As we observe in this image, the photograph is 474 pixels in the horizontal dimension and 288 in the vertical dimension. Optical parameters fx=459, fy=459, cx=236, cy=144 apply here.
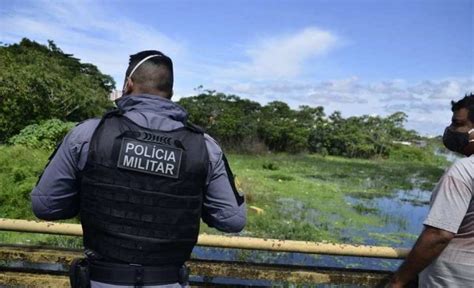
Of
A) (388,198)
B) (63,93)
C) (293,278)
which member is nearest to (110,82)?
(63,93)

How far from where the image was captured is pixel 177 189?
1.97 meters

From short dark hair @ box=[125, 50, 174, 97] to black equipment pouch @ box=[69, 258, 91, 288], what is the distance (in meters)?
0.81

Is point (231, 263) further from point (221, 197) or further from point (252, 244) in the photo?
point (221, 197)

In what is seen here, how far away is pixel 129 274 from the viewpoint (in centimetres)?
193

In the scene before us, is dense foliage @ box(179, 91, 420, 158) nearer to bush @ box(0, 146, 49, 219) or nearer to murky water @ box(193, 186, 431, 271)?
murky water @ box(193, 186, 431, 271)

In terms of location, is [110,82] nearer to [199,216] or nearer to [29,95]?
[29,95]

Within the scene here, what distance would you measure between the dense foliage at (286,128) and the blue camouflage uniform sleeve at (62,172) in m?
29.4

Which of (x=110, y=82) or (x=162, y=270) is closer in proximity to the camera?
(x=162, y=270)

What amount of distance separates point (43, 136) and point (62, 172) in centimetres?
1369

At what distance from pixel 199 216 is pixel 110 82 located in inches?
1226

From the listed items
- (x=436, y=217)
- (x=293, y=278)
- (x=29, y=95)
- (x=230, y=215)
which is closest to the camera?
(x=230, y=215)

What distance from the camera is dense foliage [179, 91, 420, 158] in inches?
1384

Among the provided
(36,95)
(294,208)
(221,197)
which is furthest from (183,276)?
(36,95)

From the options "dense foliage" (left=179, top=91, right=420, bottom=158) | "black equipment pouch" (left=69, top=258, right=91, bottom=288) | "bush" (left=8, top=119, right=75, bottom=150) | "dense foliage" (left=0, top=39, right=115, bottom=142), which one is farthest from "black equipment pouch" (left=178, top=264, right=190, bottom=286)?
"dense foliage" (left=179, top=91, right=420, bottom=158)
